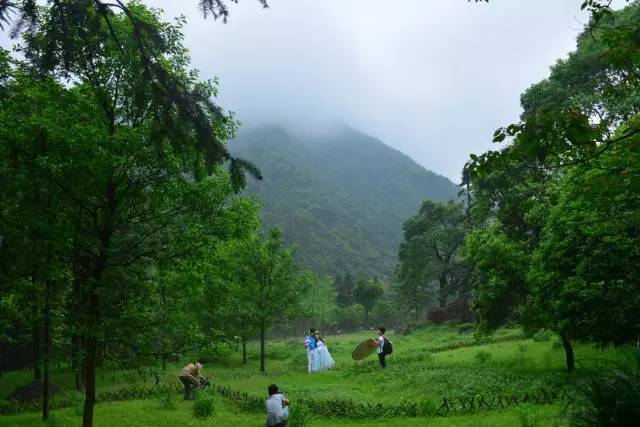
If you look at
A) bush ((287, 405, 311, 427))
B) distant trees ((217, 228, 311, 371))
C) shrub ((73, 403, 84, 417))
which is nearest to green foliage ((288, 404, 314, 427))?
bush ((287, 405, 311, 427))

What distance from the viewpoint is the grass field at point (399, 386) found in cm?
1215

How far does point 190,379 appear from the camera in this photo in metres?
17.4

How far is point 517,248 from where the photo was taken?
61.9 ft

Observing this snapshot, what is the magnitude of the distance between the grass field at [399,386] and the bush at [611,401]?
97 cm

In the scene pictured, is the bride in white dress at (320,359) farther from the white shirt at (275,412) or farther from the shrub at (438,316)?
the shrub at (438,316)

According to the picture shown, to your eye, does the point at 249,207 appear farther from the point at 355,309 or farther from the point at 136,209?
the point at 355,309

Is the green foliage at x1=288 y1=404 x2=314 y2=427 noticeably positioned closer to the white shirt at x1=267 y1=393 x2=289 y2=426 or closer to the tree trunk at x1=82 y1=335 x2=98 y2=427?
the white shirt at x1=267 y1=393 x2=289 y2=426

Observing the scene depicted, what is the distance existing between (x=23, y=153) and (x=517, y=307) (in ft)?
56.0

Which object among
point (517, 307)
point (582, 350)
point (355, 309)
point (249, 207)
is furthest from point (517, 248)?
point (355, 309)

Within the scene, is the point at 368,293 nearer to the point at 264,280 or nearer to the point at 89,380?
the point at 264,280

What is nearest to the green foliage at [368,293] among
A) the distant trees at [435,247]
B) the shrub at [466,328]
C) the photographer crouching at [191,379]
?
the distant trees at [435,247]

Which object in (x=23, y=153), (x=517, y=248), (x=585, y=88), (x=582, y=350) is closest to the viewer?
(x=23, y=153)

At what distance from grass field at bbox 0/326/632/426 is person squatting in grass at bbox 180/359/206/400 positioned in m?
0.52

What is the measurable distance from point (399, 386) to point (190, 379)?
7.44 m
